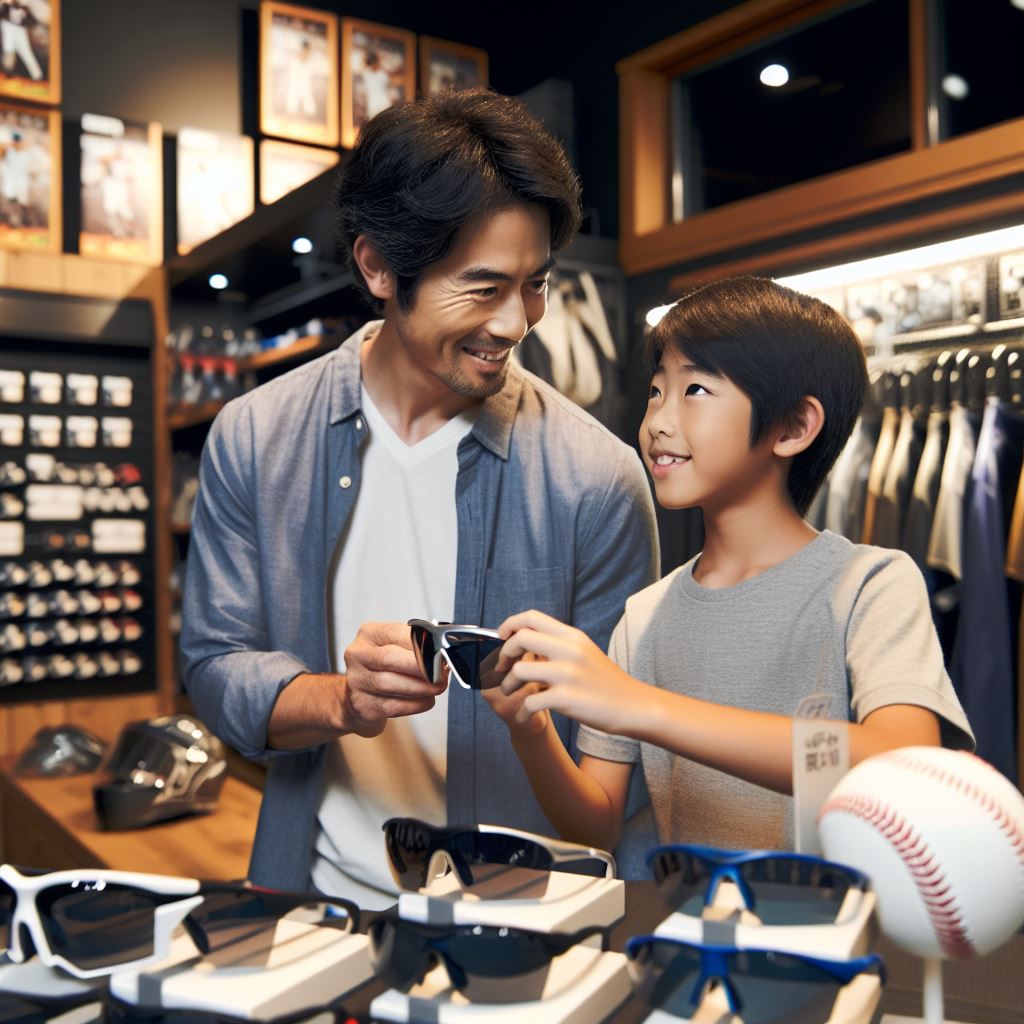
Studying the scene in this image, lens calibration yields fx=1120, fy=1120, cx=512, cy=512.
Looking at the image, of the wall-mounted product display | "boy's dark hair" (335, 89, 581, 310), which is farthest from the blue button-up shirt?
the wall-mounted product display

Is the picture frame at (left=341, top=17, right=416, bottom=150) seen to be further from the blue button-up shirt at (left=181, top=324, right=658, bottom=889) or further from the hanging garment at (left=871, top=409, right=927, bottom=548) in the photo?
the blue button-up shirt at (left=181, top=324, right=658, bottom=889)

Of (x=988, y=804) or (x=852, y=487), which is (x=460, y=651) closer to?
(x=988, y=804)

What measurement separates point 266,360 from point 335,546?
278 centimetres

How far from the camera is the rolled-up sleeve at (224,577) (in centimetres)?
151

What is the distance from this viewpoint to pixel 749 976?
0.61m

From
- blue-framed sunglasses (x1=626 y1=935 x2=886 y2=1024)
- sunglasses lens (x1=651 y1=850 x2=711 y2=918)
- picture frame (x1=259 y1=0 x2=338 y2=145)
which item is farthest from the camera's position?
picture frame (x1=259 y1=0 x2=338 y2=145)

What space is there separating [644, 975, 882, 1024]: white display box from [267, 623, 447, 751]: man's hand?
0.49 meters

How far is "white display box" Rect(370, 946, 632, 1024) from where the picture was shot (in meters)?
0.66

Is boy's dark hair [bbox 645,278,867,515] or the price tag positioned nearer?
the price tag

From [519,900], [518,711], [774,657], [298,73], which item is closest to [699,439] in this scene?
[774,657]

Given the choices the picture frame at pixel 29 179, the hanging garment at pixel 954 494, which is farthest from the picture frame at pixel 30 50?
Answer: the hanging garment at pixel 954 494

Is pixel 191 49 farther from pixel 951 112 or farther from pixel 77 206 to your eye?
pixel 951 112

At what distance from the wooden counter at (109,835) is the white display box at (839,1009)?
2233mm

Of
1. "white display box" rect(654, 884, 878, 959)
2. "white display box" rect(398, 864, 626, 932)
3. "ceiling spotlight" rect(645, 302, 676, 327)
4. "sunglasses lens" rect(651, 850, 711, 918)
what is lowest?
"white display box" rect(398, 864, 626, 932)
